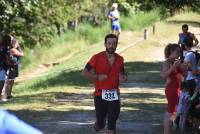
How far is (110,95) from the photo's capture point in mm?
8062

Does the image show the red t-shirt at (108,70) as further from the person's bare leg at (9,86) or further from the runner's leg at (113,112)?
the person's bare leg at (9,86)

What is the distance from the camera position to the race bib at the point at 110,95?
8062mm

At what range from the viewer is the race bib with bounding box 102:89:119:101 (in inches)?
317

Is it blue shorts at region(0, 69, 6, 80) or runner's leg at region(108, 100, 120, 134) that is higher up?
runner's leg at region(108, 100, 120, 134)

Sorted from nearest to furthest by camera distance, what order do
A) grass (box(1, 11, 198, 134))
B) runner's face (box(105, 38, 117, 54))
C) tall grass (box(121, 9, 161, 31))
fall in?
runner's face (box(105, 38, 117, 54)), grass (box(1, 11, 198, 134)), tall grass (box(121, 9, 161, 31))

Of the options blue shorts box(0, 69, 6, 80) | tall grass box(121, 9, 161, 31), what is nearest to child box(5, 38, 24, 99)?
blue shorts box(0, 69, 6, 80)

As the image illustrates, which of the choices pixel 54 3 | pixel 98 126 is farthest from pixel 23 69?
pixel 98 126

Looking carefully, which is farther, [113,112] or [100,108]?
[100,108]

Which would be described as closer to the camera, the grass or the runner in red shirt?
the runner in red shirt

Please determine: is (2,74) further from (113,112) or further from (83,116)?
(113,112)

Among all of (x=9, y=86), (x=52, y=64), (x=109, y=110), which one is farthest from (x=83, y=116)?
(x=52, y=64)

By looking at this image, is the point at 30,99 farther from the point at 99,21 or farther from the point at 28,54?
the point at 99,21

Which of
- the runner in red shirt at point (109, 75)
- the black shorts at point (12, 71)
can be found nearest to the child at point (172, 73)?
the runner in red shirt at point (109, 75)

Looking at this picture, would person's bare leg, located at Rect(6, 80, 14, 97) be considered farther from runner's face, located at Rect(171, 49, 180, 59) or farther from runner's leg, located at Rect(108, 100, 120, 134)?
runner's face, located at Rect(171, 49, 180, 59)
